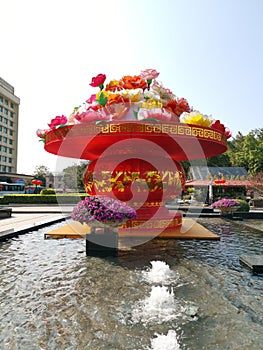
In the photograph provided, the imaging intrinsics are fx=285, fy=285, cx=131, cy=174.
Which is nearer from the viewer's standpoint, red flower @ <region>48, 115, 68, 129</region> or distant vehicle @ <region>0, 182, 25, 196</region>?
red flower @ <region>48, 115, 68, 129</region>

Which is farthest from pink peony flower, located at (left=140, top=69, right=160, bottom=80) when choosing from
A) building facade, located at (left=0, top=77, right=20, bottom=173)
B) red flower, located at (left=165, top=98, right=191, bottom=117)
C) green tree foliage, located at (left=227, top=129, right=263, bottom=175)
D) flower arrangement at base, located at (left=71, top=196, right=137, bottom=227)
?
building facade, located at (left=0, top=77, right=20, bottom=173)

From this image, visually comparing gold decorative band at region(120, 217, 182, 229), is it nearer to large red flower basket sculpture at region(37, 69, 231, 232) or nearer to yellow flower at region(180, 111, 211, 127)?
large red flower basket sculpture at region(37, 69, 231, 232)

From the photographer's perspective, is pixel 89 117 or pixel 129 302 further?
pixel 89 117

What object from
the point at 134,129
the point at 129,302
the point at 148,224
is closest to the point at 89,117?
the point at 134,129

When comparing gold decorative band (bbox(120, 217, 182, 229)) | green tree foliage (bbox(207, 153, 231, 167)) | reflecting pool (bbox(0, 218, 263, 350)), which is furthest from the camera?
green tree foliage (bbox(207, 153, 231, 167))

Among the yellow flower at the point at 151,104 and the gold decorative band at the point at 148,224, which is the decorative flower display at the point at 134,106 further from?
the gold decorative band at the point at 148,224

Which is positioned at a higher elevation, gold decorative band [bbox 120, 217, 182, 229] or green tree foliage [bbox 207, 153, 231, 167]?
green tree foliage [bbox 207, 153, 231, 167]

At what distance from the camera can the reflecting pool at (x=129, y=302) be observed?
2.78m

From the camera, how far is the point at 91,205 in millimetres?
6562

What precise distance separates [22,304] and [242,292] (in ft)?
10.1

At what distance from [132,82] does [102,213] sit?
545 cm

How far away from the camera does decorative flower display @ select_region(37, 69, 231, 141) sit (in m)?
8.44

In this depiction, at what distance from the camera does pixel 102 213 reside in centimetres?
636

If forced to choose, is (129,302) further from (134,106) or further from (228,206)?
(228,206)
